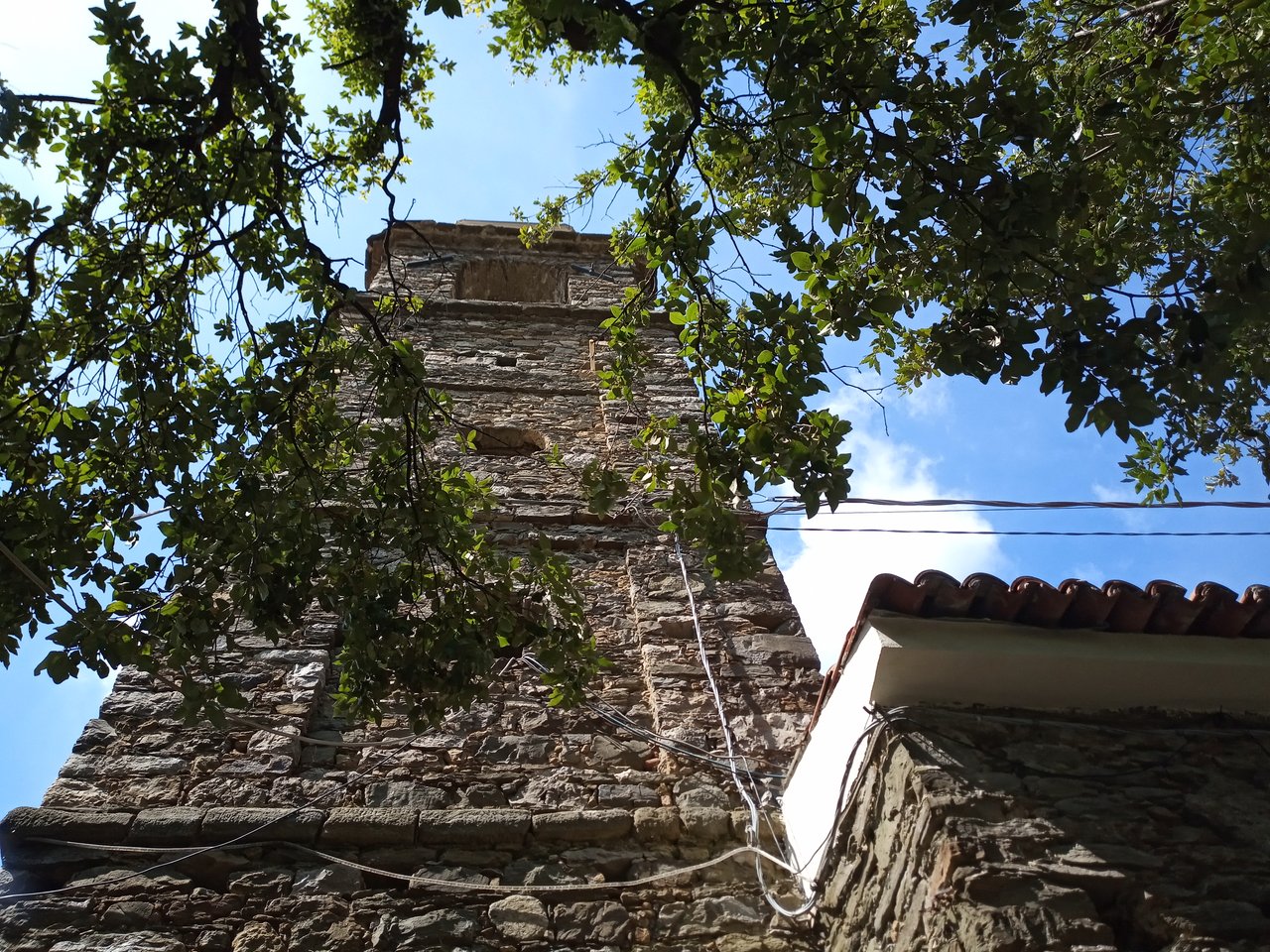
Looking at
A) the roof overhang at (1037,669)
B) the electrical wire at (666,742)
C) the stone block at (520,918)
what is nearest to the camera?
the roof overhang at (1037,669)

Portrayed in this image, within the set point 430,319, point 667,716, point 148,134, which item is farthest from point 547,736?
point 430,319

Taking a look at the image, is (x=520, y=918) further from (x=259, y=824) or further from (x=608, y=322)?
(x=608, y=322)

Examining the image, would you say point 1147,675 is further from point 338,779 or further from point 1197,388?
point 338,779

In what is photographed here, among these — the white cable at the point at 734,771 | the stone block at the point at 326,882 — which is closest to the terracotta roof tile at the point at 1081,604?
the white cable at the point at 734,771

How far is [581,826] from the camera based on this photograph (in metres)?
3.79

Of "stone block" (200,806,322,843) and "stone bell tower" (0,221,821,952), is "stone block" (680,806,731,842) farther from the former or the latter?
"stone block" (200,806,322,843)

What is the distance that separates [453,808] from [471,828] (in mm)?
140

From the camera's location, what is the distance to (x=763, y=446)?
11.1 ft

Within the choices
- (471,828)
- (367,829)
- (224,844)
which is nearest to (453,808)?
(471,828)

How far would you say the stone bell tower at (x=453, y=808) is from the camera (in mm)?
3412

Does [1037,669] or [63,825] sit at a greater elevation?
[1037,669]

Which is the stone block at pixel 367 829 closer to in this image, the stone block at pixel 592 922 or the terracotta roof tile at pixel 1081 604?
the stone block at pixel 592 922

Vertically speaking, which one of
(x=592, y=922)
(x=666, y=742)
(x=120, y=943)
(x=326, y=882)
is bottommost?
(x=120, y=943)

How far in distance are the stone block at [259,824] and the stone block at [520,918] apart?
72 centimetres
